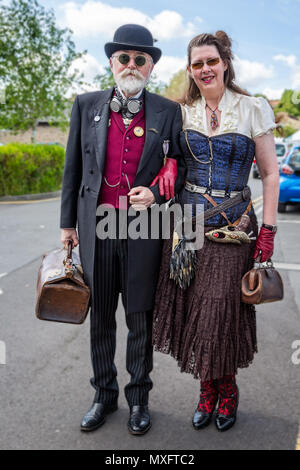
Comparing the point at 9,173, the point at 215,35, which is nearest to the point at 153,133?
the point at 215,35

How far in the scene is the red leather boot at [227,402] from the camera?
8.46 ft

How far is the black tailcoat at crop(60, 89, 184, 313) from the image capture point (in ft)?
7.75

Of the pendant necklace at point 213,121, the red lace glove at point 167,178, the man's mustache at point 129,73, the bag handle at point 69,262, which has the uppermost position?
the man's mustache at point 129,73

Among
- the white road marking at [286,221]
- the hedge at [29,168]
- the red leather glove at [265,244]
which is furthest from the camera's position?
the hedge at [29,168]

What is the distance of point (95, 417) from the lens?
2.57 m

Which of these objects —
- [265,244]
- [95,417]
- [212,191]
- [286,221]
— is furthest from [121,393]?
[286,221]

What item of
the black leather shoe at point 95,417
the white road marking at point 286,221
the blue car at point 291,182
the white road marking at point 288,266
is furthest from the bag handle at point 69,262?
the blue car at point 291,182

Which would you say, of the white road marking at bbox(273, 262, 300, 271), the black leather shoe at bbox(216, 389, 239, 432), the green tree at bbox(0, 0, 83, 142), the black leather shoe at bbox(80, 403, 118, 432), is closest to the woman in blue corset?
the black leather shoe at bbox(216, 389, 239, 432)

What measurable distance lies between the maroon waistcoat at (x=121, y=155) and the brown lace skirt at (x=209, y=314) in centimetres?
42

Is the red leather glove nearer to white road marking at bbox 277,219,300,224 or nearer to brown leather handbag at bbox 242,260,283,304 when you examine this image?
brown leather handbag at bbox 242,260,283,304

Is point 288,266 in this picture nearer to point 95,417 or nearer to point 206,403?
point 206,403

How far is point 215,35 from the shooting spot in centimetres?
236

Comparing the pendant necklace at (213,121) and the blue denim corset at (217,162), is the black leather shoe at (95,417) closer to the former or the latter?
the blue denim corset at (217,162)
